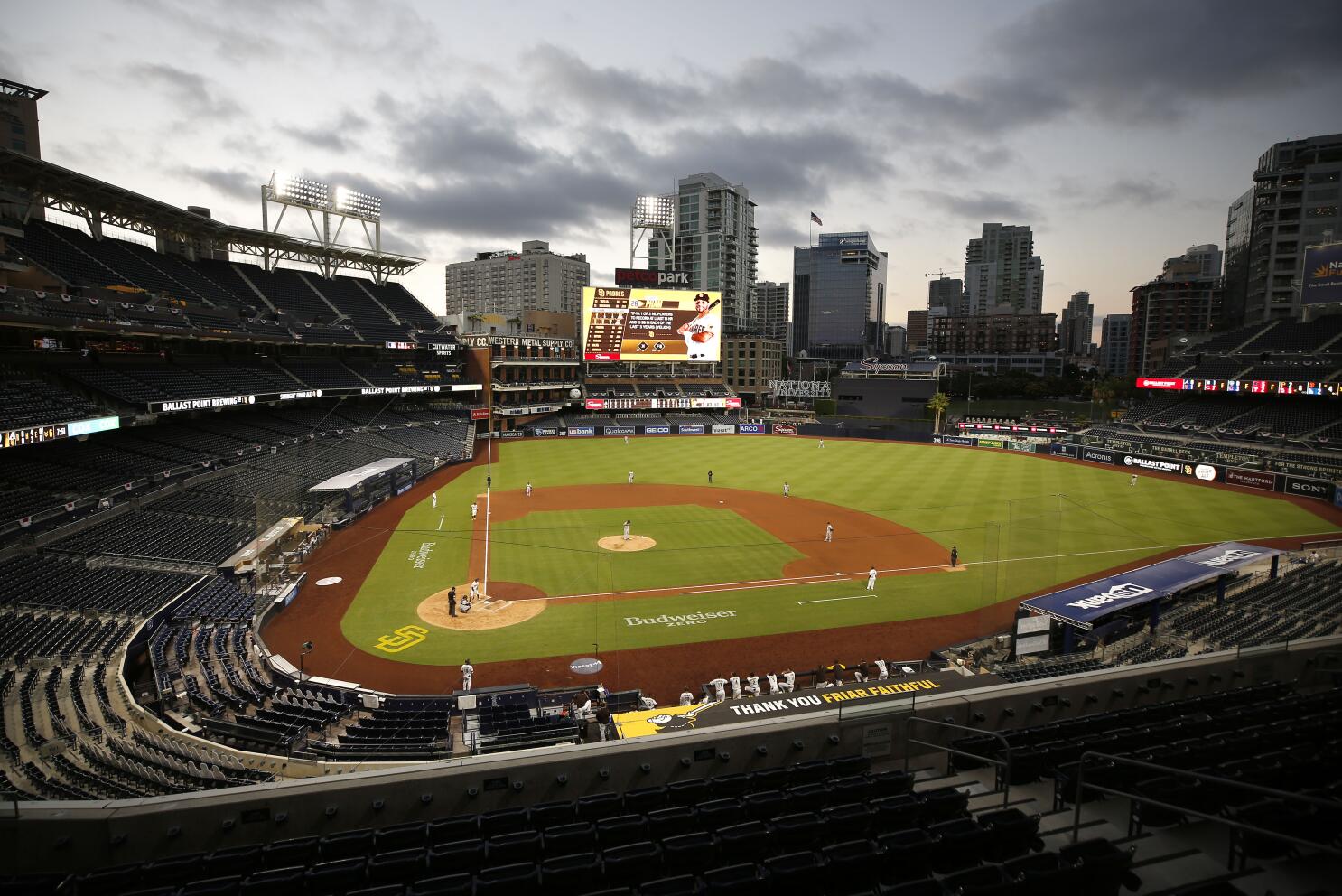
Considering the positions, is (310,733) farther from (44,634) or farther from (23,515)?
(23,515)

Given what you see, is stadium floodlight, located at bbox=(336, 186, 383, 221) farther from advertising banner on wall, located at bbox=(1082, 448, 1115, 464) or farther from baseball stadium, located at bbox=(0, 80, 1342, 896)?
advertising banner on wall, located at bbox=(1082, 448, 1115, 464)

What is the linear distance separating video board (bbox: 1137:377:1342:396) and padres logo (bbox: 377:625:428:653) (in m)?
61.9

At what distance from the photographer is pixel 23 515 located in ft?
76.8

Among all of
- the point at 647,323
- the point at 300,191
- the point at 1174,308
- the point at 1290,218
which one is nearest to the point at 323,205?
the point at 300,191

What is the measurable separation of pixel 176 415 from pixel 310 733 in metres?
35.5

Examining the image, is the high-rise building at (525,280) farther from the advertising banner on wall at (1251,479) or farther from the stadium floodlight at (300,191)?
the advertising banner on wall at (1251,479)

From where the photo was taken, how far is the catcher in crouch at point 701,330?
78.8 m

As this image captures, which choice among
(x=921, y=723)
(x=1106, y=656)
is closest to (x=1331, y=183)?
(x=1106, y=656)

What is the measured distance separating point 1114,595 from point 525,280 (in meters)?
170

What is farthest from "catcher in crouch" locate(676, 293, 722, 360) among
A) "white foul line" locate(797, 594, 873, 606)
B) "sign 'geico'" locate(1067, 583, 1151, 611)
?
"sign 'geico'" locate(1067, 583, 1151, 611)

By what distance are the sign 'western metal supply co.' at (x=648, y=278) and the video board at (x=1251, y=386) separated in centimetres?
5032

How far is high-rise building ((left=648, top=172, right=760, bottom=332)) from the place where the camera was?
5477 inches

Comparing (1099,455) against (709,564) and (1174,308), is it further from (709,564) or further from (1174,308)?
(1174,308)

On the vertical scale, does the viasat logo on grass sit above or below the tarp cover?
below
